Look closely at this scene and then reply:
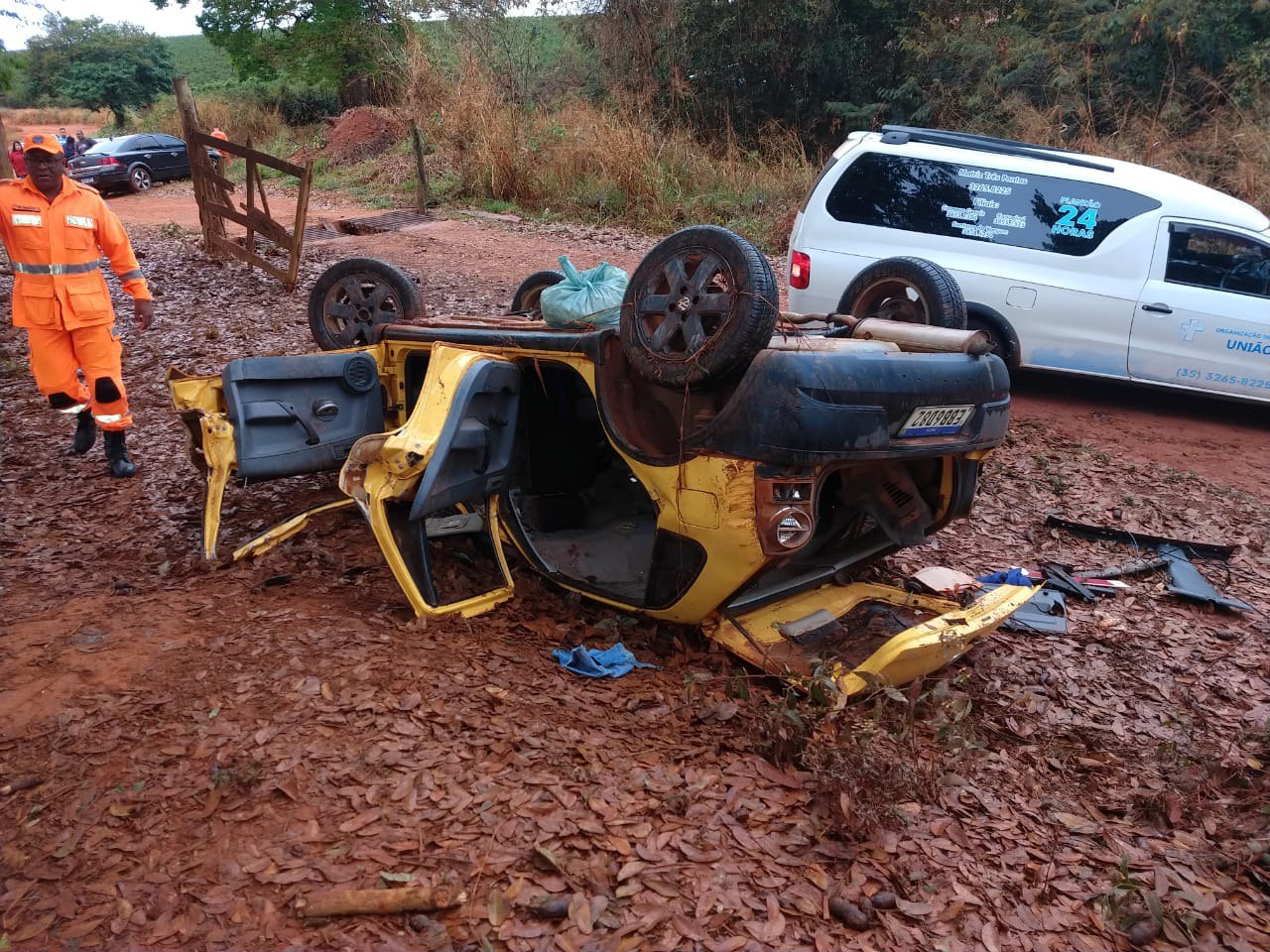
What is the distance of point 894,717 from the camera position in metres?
3.25

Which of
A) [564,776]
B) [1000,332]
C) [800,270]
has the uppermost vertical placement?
[800,270]

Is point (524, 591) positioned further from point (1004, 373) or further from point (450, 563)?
point (1004, 373)

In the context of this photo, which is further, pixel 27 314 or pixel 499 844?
pixel 27 314

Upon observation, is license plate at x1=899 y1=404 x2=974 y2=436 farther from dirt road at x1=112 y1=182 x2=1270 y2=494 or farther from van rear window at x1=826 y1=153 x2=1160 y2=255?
van rear window at x1=826 y1=153 x2=1160 y2=255

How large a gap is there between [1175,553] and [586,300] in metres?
3.91

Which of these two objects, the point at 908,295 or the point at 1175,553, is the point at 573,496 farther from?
the point at 1175,553

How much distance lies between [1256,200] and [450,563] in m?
12.5

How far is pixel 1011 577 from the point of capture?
4.70m

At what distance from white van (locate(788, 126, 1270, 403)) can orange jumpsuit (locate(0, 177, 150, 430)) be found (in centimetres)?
572

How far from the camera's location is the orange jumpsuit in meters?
5.51

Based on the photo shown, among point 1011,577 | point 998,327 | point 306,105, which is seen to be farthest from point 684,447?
point 306,105

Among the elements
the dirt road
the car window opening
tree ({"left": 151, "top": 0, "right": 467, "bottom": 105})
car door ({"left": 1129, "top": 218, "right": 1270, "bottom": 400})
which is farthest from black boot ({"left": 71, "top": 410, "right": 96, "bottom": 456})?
tree ({"left": 151, "top": 0, "right": 467, "bottom": 105})

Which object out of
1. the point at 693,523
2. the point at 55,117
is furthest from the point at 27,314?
the point at 55,117

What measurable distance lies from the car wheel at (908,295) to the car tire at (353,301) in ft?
8.74
